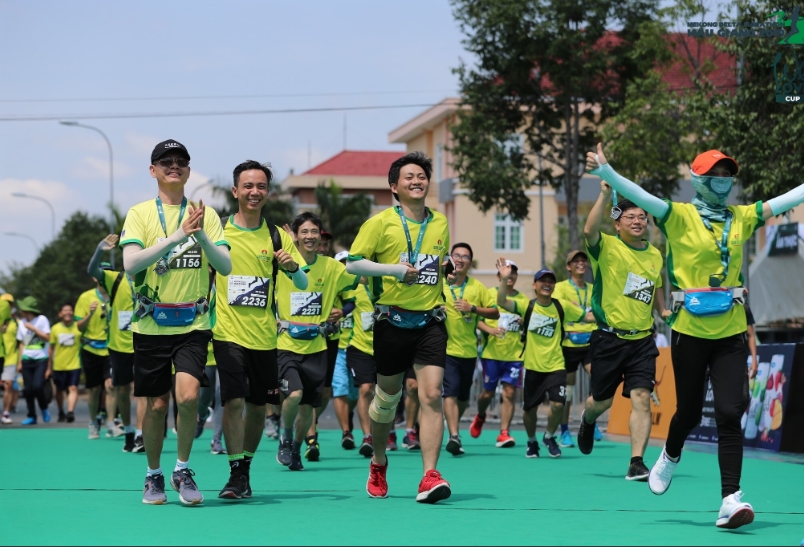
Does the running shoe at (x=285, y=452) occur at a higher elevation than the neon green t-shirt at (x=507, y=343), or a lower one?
lower

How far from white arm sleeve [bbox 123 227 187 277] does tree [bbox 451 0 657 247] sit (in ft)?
100

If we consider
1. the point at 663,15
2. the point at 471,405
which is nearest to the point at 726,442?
the point at 471,405

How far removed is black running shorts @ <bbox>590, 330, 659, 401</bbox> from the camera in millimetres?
11500

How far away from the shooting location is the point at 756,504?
921 centimetres

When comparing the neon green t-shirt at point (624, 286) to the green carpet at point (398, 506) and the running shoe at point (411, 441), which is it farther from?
the running shoe at point (411, 441)

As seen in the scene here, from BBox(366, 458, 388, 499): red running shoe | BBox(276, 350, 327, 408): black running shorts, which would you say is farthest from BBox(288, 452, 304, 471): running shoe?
BBox(366, 458, 388, 499): red running shoe

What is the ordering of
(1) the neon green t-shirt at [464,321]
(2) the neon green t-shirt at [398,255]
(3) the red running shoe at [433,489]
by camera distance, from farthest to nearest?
(1) the neon green t-shirt at [464,321]
(2) the neon green t-shirt at [398,255]
(3) the red running shoe at [433,489]

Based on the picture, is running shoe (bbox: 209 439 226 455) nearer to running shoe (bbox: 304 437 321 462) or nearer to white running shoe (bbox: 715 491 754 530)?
running shoe (bbox: 304 437 321 462)

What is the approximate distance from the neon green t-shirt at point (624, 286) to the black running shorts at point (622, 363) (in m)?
0.09

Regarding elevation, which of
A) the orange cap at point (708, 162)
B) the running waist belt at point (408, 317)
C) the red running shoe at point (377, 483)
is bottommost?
the red running shoe at point (377, 483)

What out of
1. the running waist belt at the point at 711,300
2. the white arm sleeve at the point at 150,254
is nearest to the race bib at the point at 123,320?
the white arm sleeve at the point at 150,254

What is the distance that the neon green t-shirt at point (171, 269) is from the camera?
8336 millimetres

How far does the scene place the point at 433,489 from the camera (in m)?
8.40

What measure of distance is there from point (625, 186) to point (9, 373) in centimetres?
1939
